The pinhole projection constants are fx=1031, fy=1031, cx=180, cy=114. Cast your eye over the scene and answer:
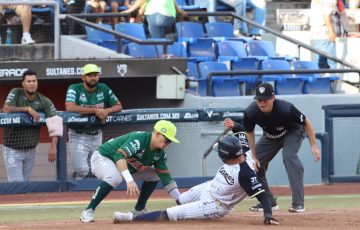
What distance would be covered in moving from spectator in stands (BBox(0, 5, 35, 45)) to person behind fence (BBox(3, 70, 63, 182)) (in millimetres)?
2339

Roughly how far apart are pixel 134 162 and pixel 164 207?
7.29ft

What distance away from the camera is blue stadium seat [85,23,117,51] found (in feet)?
58.3

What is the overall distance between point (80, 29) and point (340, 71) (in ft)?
15.0

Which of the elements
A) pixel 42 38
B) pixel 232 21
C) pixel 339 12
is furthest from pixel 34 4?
pixel 339 12

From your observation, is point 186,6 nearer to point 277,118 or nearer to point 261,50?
point 261,50

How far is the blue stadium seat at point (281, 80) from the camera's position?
18219 millimetres

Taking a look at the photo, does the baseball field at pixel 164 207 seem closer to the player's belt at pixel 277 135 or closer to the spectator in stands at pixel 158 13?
the player's belt at pixel 277 135

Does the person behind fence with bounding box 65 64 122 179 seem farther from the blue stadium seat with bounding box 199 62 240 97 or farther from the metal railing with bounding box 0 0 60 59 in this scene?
the blue stadium seat with bounding box 199 62 240 97

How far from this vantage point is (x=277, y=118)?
11.7 meters

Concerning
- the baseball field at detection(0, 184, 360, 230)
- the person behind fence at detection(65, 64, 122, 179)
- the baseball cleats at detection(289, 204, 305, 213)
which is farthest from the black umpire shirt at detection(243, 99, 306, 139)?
the person behind fence at detection(65, 64, 122, 179)

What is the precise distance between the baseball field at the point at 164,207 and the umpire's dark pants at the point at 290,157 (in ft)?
0.99

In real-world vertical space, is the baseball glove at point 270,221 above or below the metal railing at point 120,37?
below

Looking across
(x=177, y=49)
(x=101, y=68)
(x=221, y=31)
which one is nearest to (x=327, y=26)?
(x=221, y=31)

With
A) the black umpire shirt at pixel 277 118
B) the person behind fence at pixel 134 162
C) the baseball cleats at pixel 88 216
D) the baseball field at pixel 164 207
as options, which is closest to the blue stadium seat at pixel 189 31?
the baseball field at pixel 164 207
